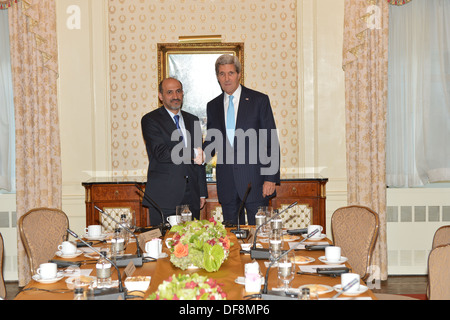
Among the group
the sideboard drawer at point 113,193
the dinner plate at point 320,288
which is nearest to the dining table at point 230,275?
the dinner plate at point 320,288

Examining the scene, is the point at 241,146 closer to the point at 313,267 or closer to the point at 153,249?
the point at 153,249

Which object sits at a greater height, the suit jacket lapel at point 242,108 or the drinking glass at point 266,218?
the suit jacket lapel at point 242,108

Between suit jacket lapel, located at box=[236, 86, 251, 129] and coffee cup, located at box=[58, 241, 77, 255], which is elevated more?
suit jacket lapel, located at box=[236, 86, 251, 129]

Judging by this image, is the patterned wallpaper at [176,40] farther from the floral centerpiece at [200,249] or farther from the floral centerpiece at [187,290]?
the floral centerpiece at [187,290]

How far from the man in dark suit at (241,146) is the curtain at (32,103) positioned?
2.02 metres

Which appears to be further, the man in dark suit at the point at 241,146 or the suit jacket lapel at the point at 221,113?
the suit jacket lapel at the point at 221,113

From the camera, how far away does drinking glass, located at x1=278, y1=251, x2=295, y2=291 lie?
8.04 ft

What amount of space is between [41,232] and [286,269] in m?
2.10

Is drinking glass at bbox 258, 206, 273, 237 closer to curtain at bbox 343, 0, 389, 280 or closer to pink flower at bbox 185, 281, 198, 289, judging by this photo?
pink flower at bbox 185, 281, 198, 289

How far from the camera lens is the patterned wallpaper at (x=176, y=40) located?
19.4 feet

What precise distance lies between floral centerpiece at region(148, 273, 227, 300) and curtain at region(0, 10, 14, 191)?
183 inches

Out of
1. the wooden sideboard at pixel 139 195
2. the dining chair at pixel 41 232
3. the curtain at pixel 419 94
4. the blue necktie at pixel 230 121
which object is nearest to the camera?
the dining chair at pixel 41 232

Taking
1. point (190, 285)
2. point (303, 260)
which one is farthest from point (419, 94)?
point (190, 285)

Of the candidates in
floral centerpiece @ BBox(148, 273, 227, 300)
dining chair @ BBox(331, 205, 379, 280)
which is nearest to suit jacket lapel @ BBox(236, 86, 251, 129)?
dining chair @ BBox(331, 205, 379, 280)
